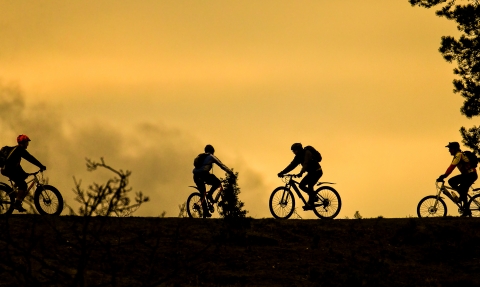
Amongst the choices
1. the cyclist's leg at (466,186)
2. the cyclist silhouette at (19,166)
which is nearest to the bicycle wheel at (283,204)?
the cyclist's leg at (466,186)

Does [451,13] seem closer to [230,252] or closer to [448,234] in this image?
[448,234]

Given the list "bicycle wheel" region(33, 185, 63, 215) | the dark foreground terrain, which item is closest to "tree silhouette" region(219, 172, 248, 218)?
the dark foreground terrain

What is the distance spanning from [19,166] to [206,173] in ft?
16.2

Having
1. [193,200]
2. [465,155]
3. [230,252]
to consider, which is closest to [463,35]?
[465,155]

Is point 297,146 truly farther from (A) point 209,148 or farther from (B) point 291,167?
(A) point 209,148

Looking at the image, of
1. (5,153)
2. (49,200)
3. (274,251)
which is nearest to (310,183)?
(274,251)

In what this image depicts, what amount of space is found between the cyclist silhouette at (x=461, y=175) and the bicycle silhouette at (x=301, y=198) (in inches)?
121

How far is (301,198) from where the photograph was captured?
23.9 meters

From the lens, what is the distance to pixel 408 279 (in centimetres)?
1917

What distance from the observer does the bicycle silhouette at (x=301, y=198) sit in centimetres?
2370

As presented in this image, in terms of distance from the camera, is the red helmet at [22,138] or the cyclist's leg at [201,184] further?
the cyclist's leg at [201,184]

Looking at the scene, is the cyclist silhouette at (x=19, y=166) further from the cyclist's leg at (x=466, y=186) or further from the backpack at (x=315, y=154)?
the cyclist's leg at (x=466, y=186)

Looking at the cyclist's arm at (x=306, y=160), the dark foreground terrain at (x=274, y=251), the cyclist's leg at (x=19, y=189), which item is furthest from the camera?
the cyclist's arm at (x=306, y=160)

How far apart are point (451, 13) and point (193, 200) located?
1171 centimetres
